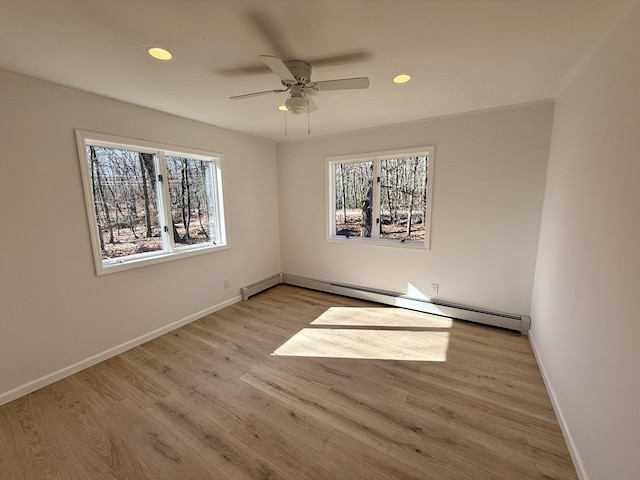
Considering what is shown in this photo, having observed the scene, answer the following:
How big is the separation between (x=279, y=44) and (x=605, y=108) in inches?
73.9

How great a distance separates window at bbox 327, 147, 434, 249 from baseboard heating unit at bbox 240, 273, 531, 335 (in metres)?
0.72

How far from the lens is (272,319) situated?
3.25m

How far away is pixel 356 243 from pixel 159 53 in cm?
292

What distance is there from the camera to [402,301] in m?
3.45

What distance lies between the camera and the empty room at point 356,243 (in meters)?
1.35

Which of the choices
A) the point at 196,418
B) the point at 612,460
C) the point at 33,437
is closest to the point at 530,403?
the point at 612,460

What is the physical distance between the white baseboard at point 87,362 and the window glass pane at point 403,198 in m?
2.72

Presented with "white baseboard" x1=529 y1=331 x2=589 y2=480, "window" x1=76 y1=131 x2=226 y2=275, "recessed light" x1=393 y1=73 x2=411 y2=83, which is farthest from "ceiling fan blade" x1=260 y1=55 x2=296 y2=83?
"white baseboard" x1=529 y1=331 x2=589 y2=480

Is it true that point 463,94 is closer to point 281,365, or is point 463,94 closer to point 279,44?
point 279,44

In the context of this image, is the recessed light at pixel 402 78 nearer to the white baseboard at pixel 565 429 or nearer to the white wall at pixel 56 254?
the white wall at pixel 56 254

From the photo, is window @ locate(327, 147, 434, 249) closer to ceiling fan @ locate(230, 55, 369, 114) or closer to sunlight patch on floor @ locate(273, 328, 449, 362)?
sunlight patch on floor @ locate(273, 328, 449, 362)

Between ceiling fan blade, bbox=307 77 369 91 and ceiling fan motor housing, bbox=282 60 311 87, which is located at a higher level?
ceiling fan motor housing, bbox=282 60 311 87

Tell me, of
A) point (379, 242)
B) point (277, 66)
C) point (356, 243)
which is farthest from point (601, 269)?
point (356, 243)

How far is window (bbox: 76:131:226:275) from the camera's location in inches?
94.7
